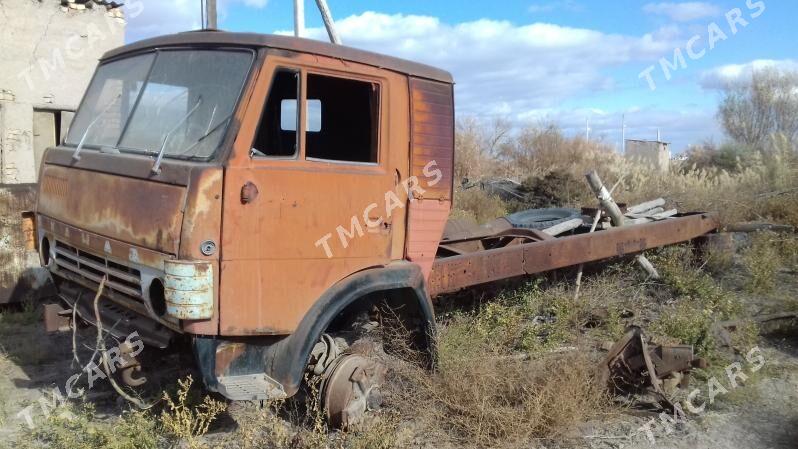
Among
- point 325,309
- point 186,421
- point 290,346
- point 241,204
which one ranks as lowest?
point 186,421

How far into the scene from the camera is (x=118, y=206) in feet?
11.6

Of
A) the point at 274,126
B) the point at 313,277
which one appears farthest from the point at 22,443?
the point at 274,126

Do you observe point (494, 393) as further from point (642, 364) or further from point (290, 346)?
point (290, 346)

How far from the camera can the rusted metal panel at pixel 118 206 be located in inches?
127

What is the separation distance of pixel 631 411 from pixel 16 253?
222 inches

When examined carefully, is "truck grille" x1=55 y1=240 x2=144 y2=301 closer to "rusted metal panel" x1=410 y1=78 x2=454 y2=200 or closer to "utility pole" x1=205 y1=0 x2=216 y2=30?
"rusted metal panel" x1=410 y1=78 x2=454 y2=200

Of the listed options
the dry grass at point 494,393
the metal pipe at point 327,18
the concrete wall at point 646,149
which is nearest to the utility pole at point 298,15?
the metal pipe at point 327,18

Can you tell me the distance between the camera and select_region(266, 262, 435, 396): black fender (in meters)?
3.43

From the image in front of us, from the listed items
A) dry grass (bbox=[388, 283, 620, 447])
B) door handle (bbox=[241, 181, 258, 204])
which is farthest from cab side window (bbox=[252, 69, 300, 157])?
dry grass (bbox=[388, 283, 620, 447])

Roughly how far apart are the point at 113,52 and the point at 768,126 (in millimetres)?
23581

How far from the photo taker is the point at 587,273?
6.91 m

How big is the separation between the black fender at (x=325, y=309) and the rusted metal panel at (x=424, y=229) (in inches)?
4.6

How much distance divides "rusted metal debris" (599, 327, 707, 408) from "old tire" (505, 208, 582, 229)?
2.95 metres

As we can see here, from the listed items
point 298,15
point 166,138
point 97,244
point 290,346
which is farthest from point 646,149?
point 97,244
